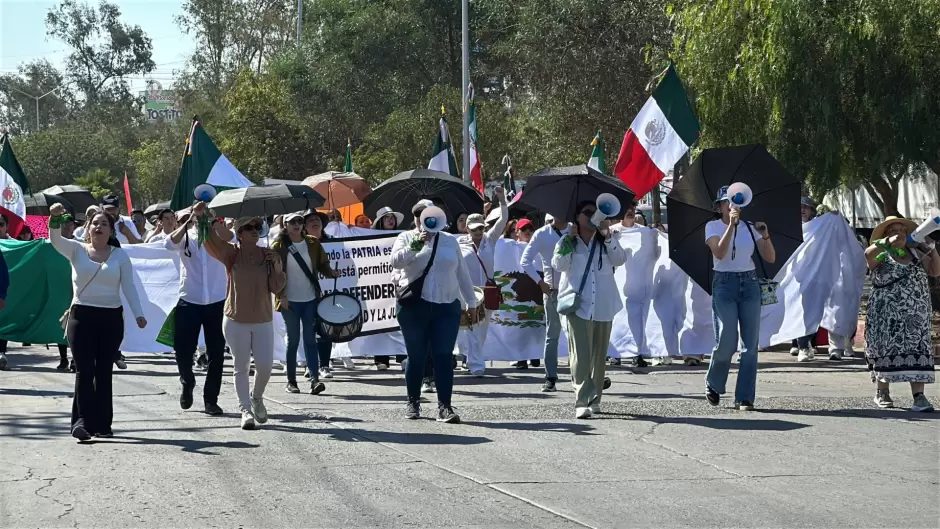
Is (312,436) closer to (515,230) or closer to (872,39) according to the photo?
(515,230)

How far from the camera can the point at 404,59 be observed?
43469 millimetres

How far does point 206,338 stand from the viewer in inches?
438

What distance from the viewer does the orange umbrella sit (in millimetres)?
21281

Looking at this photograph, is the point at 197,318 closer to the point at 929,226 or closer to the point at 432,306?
the point at 432,306

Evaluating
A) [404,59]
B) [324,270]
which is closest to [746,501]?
[324,270]

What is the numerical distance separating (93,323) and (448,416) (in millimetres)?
2763

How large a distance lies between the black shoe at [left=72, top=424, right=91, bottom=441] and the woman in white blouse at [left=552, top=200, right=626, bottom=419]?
3762 mm

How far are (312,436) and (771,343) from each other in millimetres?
7824

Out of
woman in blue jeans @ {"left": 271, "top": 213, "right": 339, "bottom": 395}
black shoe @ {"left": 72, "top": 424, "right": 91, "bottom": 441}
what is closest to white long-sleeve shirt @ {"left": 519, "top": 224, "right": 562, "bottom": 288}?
woman in blue jeans @ {"left": 271, "top": 213, "right": 339, "bottom": 395}

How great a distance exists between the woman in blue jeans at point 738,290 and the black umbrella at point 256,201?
4.08m

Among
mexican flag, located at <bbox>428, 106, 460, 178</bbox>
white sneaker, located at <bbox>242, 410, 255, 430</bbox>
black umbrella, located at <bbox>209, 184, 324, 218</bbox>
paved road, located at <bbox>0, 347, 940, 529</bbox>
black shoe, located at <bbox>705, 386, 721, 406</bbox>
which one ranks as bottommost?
paved road, located at <bbox>0, 347, 940, 529</bbox>

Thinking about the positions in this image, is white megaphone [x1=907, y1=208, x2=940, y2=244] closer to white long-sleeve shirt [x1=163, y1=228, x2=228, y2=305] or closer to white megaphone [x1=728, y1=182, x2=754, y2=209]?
white megaphone [x1=728, y1=182, x2=754, y2=209]

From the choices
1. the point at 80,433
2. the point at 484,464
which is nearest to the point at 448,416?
the point at 484,464

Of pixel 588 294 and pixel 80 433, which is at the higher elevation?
pixel 588 294
